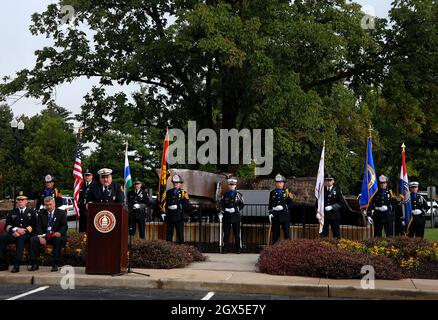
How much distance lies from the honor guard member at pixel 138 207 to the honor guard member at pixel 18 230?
4256 mm

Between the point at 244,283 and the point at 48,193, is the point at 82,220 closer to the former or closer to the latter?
the point at 48,193

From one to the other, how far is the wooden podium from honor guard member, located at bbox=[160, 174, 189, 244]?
4.13 metres

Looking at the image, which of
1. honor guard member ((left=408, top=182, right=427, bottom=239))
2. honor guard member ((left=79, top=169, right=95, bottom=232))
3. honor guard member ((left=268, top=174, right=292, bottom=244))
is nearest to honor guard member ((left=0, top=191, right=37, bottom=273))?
honor guard member ((left=79, top=169, right=95, bottom=232))

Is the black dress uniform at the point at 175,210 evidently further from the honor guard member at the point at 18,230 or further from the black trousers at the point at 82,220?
the honor guard member at the point at 18,230

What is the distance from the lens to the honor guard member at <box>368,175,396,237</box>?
16266 mm

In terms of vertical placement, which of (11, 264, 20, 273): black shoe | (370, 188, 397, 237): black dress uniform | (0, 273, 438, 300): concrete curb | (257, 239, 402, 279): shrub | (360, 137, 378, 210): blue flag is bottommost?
(0, 273, 438, 300): concrete curb

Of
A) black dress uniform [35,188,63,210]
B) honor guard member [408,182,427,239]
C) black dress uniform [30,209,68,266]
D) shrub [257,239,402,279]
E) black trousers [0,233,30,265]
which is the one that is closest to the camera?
shrub [257,239,402,279]

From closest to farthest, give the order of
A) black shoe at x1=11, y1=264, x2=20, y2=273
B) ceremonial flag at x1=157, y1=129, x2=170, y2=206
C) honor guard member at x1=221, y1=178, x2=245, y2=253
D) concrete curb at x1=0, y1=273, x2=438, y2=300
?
concrete curb at x1=0, y1=273, x2=438, y2=300 < black shoe at x1=11, y1=264, x2=20, y2=273 < ceremonial flag at x1=157, y1=129, x2=170, y2=206 < honor guard member at x1=221, y1=178, x2=245, y2=253

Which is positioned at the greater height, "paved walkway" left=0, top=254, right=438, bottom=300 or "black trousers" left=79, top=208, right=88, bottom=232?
"black trousers" left=79, top=208, right=88, bottom=232

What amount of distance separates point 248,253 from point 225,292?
18.3ft

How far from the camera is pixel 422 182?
54406 mm

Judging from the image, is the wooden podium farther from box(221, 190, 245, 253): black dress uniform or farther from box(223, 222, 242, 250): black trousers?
box(223, 222, 242, 250): black trousers

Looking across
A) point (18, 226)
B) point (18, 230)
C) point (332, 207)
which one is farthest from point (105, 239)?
point (332, 207)

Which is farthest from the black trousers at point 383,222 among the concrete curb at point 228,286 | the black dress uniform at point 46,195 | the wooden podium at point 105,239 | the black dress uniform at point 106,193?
the black dress uniform at point 46,195
